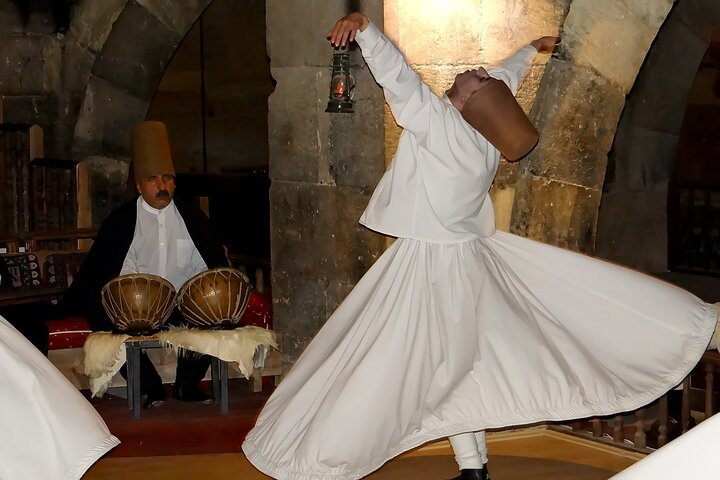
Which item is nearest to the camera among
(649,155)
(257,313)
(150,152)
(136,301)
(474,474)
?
(474,474)

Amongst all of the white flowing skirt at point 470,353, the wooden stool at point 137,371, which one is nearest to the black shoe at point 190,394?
the wooden stool at point 137,371

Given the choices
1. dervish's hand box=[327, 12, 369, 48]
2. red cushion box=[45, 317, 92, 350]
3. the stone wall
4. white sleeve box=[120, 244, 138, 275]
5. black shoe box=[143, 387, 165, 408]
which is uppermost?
dervish's hand box=[327, 12, 369, 48]

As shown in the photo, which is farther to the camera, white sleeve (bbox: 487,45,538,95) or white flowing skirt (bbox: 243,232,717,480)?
white sleeve (bbox: 487,45,538,95)

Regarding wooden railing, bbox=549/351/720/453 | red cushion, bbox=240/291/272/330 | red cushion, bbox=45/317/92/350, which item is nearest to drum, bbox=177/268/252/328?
red cushion, bbox=240/291/272/330

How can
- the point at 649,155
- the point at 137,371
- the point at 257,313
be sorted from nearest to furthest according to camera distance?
the point at 137,371 → the point at 257,313 → the point at 649,155

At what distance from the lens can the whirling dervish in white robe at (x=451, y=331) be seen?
12.7ft

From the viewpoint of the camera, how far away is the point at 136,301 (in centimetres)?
543

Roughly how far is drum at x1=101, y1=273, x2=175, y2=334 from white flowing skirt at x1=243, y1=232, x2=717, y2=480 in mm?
1346

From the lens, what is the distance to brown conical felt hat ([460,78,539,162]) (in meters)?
3.96

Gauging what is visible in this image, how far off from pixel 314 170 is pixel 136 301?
3.65 ft

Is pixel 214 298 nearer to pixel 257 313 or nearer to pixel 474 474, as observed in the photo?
pixel 257 313

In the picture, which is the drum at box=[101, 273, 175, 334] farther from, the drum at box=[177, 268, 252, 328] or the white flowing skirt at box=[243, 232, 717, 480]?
the white flowing skirt at box=[243, 232, 717, 480]

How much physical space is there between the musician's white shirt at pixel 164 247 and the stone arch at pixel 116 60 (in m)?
2.85

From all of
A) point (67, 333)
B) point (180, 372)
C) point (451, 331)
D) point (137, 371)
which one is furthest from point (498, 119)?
point (67, 333)
